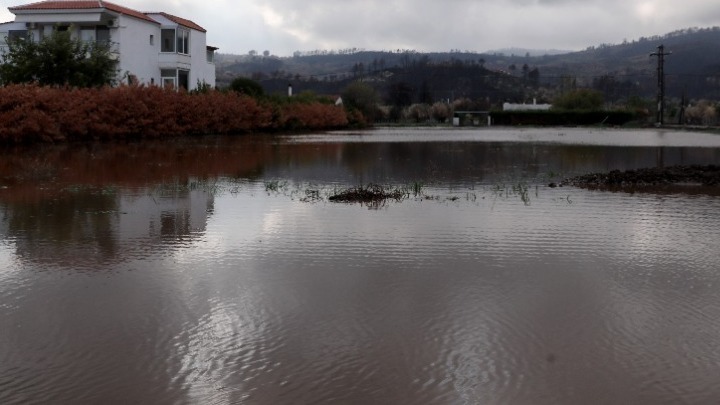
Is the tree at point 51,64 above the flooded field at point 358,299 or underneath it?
above

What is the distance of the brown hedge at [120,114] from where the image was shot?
93.6 ft

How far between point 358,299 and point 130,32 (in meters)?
49.6

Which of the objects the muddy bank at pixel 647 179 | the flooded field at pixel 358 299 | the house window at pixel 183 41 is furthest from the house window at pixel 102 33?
the muddy bank at pixel 647 179

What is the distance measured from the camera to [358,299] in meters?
7.12

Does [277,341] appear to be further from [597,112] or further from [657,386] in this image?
[597,112]

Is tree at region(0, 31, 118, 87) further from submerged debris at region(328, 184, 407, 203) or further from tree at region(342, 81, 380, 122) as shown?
tree at region(342, 81, 380, 122)

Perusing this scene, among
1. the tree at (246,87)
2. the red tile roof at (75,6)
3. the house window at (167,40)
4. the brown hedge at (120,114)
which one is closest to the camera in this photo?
the brown hedge at (120,114)

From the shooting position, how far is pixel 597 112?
87.9 meters

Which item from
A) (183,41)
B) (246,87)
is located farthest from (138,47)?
(246,87)

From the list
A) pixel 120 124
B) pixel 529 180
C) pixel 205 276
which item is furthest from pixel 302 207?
pixel 120 124

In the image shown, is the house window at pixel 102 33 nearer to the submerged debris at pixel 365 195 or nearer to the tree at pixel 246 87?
the tree at pixel 246 87

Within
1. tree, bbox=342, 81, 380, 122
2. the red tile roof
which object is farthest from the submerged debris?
tree, bbox=342, 81, 380, 122

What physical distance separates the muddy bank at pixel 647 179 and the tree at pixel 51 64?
27.7 metres

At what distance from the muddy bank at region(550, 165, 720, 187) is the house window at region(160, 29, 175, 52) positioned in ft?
146
